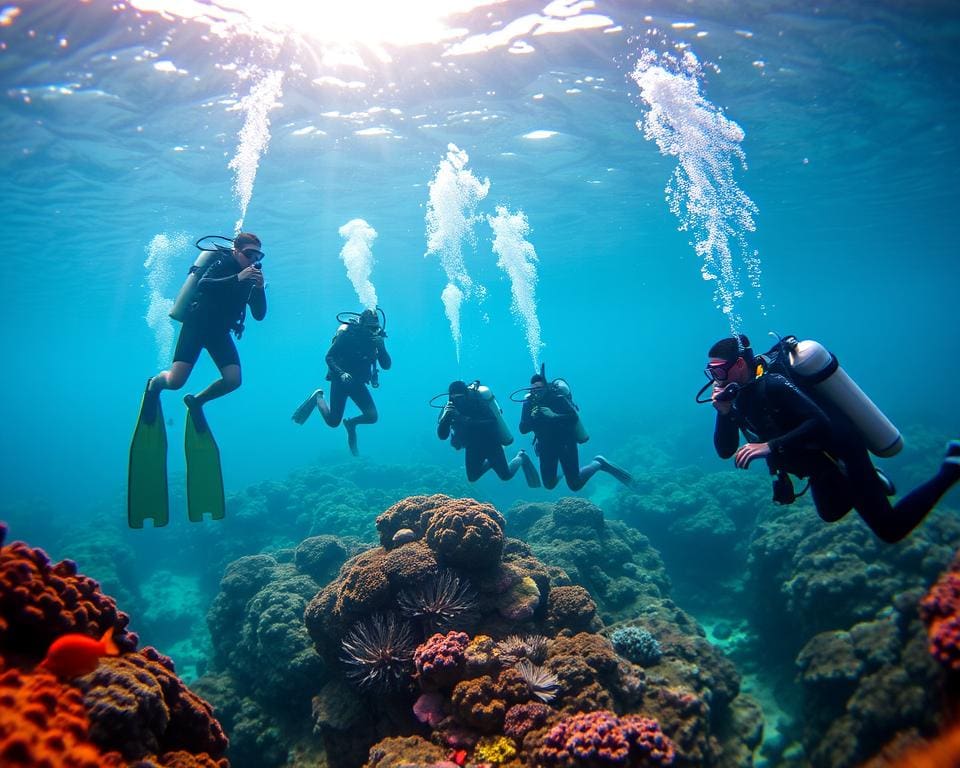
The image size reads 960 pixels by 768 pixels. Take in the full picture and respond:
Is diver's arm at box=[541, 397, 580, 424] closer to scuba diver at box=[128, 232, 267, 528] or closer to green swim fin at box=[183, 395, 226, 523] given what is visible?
scuba diver at box=[128, 232, 267, 528]

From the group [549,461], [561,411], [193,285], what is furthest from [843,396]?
[193,285]

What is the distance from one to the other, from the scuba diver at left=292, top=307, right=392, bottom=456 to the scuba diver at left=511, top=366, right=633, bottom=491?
3140 millimetres

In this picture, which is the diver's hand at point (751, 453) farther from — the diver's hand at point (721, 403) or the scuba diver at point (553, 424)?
the scuba diver at point (553, 424)

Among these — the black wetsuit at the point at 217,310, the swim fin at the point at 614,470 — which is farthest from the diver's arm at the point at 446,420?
the swim fin at the point at 614,470

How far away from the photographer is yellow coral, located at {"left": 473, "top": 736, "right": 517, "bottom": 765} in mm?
3611

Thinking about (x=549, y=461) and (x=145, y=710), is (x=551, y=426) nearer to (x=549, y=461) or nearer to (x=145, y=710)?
(x=549, y=461)

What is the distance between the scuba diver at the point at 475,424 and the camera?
935 cm

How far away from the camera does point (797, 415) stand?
169 inches

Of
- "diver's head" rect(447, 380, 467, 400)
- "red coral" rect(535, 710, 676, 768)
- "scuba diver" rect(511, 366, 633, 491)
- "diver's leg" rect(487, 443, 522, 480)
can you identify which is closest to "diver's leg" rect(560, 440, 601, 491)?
"scuba diver" rect(511, 366, 633, 491)

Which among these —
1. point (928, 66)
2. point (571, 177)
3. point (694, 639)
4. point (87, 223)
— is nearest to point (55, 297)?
point (87, 223)

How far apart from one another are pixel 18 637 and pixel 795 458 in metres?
6.00

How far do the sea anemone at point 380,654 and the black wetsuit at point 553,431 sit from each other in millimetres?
5511

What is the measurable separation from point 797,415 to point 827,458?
60 cm

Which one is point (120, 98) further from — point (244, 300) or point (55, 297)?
point (55, 297)
